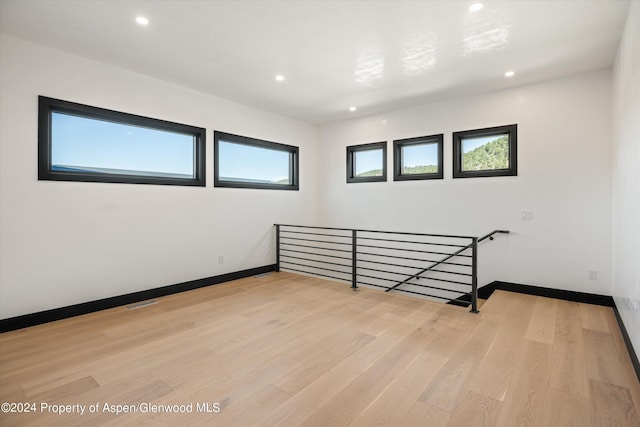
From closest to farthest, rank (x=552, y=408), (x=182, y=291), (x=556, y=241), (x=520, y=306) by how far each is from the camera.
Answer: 1. (x=552, y=408)
2. (x=520, y=306)
3. (x=556, y=241)
4. (x=182, y=291)

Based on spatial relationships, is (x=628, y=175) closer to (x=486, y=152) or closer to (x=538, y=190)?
(x=538, y=190)

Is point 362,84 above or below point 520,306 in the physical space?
above

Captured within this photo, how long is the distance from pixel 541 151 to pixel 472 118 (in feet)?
3.34

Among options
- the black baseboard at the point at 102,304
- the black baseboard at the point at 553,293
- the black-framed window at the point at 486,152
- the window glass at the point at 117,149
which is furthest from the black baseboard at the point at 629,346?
the window glass at the point at 117,149

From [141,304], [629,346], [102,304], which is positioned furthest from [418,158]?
[102,304]

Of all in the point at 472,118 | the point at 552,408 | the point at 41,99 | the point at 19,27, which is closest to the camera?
the point at 552,408

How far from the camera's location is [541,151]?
13.1ft

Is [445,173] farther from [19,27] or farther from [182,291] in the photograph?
[19,27]

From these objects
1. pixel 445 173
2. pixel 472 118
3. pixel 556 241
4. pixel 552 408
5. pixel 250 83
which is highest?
pixel 250 83

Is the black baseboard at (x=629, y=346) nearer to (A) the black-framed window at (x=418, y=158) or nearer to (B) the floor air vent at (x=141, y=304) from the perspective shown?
(A) the black-framed window at (x=418, y=158)

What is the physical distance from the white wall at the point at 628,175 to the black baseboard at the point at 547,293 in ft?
1.16

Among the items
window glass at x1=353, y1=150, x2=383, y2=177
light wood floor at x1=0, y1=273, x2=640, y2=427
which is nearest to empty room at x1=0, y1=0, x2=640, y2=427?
light wood floor at x1=0, y1=273, x2=640, y2=427

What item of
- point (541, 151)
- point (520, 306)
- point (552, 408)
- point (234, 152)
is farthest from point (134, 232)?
point (541, 151)

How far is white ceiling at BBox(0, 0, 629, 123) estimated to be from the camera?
A: 8.22 ft
